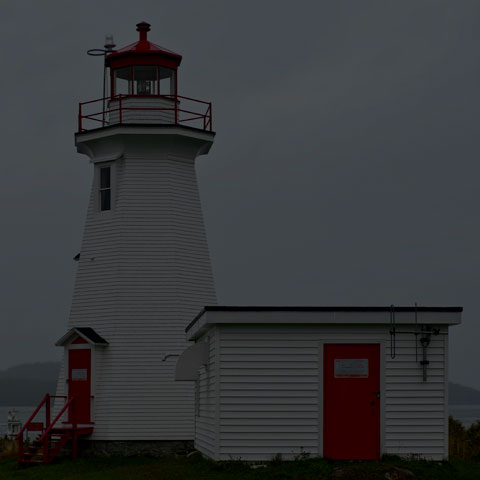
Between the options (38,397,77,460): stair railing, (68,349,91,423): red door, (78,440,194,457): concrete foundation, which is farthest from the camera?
(68,349,91,423): red door

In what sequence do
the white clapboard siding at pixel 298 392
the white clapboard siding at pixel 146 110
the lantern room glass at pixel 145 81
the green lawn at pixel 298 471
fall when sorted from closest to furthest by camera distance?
the green lawn at pixel 298 471 → the white clapboard siding at pixel 298 392 → the white clapboard siding at pixel 146 110 → the lantern room glass at pixel 145 81

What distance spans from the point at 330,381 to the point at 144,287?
8.96 meters

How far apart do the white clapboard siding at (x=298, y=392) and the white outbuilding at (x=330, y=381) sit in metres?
0.02

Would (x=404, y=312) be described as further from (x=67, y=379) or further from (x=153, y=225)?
(x=67, y=379)

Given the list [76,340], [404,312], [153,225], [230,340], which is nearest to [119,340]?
[76,340]

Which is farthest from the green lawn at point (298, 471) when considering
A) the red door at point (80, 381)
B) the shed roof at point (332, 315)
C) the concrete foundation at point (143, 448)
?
the red door at point (80, 381)

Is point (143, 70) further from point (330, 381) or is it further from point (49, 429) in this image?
point (330, 381)

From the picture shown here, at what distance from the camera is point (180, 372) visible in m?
21.7

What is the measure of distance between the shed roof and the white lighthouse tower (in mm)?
7893

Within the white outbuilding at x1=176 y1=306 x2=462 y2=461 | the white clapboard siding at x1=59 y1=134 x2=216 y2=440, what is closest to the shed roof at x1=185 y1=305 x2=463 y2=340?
the white outbuilding at x1=176 y1=306 x2=462 y2=461

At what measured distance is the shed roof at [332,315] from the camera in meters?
19.0

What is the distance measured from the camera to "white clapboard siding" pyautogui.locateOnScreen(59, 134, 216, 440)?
26.5 metres

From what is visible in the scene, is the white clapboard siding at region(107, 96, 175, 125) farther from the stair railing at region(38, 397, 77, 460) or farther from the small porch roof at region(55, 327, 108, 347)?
the stair railing at region(38, 397, 77, 460)

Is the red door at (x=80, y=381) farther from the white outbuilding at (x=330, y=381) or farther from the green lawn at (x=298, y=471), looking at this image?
the white outbuilding at (x=330, y=381)
